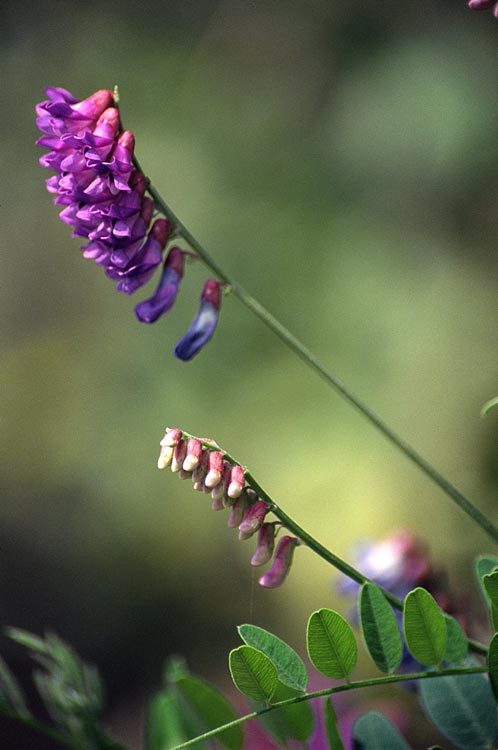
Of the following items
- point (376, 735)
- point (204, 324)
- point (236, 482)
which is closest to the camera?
point (236, 482)

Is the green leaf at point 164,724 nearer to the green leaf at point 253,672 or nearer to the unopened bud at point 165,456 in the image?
the green leaf at point 253,672

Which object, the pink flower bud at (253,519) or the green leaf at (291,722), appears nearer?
the pink flower bud at (253,519)

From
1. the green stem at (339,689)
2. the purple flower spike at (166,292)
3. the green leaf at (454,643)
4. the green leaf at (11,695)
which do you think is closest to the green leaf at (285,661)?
the green stem at (339,689)

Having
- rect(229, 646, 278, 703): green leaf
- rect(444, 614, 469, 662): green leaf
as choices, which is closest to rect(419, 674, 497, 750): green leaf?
rect(444, 614, 469, 662): green leaf

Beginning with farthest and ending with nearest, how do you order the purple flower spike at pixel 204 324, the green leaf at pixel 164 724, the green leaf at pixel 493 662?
the purple flower spike at pixel 204 324 → the green leaf at pixel 164 724 → the green leaf at pixel 493 662

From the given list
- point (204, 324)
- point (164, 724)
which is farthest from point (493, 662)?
point (204, 324)

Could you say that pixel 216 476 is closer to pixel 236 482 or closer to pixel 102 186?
pixel 236 482
